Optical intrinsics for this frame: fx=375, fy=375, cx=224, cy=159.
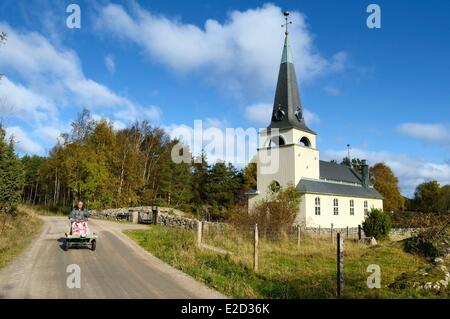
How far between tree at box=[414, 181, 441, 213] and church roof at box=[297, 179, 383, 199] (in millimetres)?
24671

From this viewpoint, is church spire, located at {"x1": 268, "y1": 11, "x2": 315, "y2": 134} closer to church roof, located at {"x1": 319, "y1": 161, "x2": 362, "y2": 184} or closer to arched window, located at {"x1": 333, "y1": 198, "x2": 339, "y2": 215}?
church roof, located at {"x1": 319, "y1": 161, "x2": 362, "y2": 184}

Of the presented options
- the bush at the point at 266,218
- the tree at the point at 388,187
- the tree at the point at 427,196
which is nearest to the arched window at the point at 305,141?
the bush at the point at 266,218

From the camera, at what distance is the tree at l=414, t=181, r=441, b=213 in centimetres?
6753

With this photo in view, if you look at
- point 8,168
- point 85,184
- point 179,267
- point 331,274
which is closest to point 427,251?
point 331,274

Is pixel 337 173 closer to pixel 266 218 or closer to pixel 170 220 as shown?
pixel 266 218

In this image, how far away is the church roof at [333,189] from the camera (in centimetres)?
3698

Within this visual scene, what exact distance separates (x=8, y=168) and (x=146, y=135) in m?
27.4

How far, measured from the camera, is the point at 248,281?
1002 centimetres

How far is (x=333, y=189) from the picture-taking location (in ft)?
134

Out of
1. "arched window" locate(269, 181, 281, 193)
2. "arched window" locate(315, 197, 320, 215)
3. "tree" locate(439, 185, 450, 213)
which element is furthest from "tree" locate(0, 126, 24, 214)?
"tree" locate(439, 185, 450, 213)

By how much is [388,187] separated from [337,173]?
A: 23262mm

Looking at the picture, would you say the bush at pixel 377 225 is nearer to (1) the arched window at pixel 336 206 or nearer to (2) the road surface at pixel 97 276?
(1) the arched window at pixel 336 206

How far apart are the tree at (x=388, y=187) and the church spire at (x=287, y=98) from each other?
28152 mm

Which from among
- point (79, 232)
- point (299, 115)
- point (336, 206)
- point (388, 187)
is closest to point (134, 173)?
point (299, 115)
